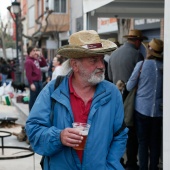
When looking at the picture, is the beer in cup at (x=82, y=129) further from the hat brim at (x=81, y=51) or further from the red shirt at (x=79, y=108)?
the hat brim at (x=81, y=51)

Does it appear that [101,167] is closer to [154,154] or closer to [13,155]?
[154,154]

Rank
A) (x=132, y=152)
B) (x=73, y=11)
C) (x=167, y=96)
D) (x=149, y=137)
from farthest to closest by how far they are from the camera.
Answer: (x=73, y=11)
(x=132, y=152)
(x=149, y=137)
(x=167, y=96)

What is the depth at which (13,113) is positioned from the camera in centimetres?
1382

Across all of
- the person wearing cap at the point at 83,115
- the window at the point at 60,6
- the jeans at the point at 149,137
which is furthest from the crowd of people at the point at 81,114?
the window at the point at 60,6

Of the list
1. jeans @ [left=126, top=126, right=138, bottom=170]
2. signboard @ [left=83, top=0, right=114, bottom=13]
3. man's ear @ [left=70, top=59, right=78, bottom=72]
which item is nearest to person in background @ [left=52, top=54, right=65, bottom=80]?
signboard @ [left=83, top=0, right=114, bottom=13]

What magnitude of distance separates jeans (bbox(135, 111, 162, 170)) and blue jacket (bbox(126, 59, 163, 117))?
0.10 m

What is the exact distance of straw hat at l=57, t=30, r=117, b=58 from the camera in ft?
10.4

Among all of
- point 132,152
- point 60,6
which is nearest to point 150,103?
point 132,152

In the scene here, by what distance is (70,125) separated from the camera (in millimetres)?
3107

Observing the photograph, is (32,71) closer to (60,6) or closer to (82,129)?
(82,129)

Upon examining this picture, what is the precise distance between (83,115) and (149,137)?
2880mm

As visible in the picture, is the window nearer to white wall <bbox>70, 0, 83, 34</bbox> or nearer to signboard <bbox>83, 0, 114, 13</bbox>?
white wall <bbox>70, 0, 83, 34</bbox>

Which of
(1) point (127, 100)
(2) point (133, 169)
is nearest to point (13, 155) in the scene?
(2) point (133, 169)

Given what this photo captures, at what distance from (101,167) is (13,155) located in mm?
5098
